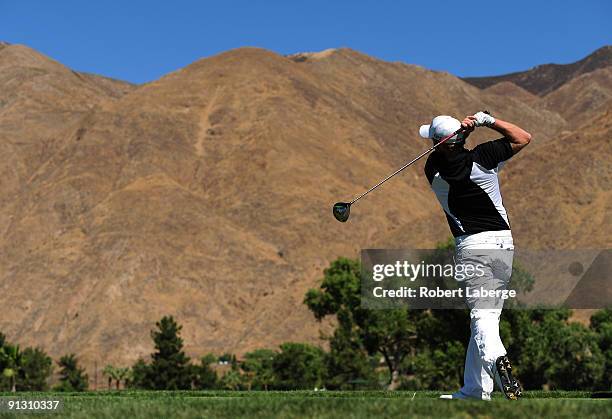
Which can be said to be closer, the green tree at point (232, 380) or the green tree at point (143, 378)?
the green tree at point (143, 378)

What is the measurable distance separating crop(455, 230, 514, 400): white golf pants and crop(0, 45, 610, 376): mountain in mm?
97060

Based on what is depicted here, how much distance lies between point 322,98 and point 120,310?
7195 cm

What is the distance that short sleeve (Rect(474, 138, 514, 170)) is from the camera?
1041 centimetres

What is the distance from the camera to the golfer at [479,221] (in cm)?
1015

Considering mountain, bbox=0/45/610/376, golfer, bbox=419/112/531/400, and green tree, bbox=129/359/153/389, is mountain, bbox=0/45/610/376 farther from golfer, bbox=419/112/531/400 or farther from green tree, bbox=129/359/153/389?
golfer, bbox=419/112/531/400

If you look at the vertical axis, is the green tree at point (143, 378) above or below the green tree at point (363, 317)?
below

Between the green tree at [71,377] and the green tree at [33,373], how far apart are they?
168 cm

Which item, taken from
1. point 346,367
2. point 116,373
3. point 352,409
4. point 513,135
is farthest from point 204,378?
point 352,409

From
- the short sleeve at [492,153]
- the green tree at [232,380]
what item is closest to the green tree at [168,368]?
the green tree at [232,380]

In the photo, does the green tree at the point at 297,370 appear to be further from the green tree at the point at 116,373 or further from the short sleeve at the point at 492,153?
the short sleeve at the point at 492,153

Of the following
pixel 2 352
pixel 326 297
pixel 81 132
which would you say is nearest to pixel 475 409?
pixel 326 297

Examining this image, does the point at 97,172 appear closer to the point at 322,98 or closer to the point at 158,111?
the point at 158,111

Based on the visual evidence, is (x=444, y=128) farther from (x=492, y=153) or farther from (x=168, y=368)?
(x=168, y=368)

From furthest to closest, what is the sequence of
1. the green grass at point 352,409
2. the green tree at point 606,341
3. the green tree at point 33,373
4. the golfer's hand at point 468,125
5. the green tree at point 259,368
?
the green tree at point 33,373, the green tree at point 259,368, the green tree at point 606,341, the golfer's hand at point 468,125, the green grass at point 352,409
